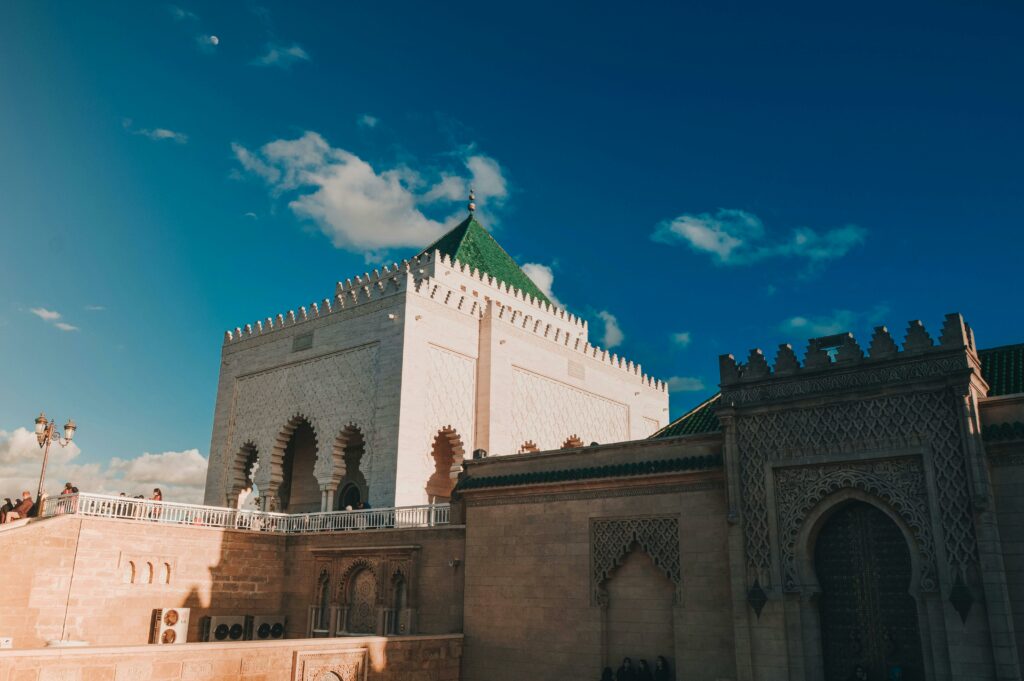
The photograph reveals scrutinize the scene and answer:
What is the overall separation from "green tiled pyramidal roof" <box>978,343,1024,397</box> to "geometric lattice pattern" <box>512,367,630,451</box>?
10612mm

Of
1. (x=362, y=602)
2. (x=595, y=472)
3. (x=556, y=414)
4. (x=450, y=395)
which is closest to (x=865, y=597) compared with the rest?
(x=595, y=472)

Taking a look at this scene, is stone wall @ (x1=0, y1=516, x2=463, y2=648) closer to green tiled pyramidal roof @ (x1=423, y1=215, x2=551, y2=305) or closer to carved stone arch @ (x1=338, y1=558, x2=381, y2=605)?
carved stone arch @ (x1=338, y1=558, x2=381, y2=605)

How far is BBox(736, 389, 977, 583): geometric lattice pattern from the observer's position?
8.13 meters

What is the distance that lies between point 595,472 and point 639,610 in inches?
74.9

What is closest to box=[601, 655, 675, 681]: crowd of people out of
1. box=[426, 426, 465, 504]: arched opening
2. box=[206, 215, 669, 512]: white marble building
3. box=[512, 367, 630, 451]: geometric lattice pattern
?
box=[206, 215, 669, 512]: white marble building

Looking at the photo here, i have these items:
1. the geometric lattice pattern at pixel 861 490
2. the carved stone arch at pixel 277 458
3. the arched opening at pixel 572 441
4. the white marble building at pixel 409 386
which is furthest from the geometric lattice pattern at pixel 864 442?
the carved stone arch at pixel 277 458

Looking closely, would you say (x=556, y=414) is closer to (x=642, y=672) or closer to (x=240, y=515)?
(x=240, y=515)

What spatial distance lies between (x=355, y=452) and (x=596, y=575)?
1004 centimetres

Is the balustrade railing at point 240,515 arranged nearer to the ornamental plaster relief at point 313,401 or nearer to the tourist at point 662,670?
the ornamental plaster relief at point 313,401

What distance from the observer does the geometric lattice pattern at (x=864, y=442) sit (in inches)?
320

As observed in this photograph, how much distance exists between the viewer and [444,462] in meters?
19.4

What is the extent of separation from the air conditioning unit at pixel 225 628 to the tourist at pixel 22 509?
346 cm

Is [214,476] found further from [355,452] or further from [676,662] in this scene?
[676,662]

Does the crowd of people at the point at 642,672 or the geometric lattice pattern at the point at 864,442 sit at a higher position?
the geometric lattice pattern at the point at 864,442
